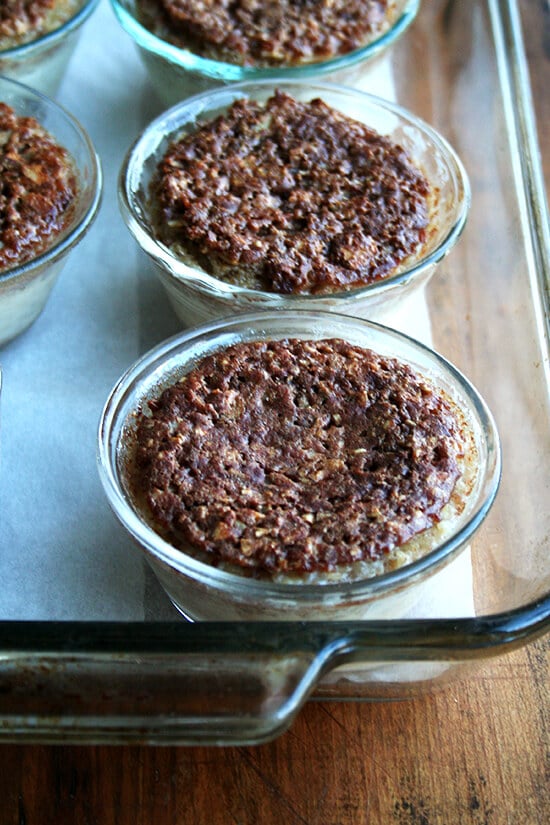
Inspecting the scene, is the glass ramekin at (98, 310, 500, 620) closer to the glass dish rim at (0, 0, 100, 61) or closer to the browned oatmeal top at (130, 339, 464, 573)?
the browned oatmeal top at (130, 339, 464, 573)

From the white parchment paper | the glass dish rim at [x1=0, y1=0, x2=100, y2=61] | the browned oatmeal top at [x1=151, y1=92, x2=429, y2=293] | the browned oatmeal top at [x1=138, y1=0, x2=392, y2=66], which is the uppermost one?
the browned oatmeal top at [x1=138, y1=0, x2=392, y2=66]

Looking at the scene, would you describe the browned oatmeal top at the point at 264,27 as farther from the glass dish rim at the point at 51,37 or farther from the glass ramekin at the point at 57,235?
the glass ramekin at the point at 57,235

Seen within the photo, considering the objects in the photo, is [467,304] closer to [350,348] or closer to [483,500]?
[350,348]

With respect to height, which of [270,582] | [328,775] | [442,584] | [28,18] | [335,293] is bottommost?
[328,775]

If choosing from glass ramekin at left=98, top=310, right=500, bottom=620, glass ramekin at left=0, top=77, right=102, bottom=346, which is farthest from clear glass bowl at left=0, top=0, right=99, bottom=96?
glass ramekin at left=98, top=310, right=500, bottom=620

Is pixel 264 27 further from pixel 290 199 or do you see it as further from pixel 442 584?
pixel 442 584

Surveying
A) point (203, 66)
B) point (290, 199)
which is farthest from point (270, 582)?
point (203, 66)

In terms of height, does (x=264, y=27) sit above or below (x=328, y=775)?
above

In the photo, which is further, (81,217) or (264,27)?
(264,27)
